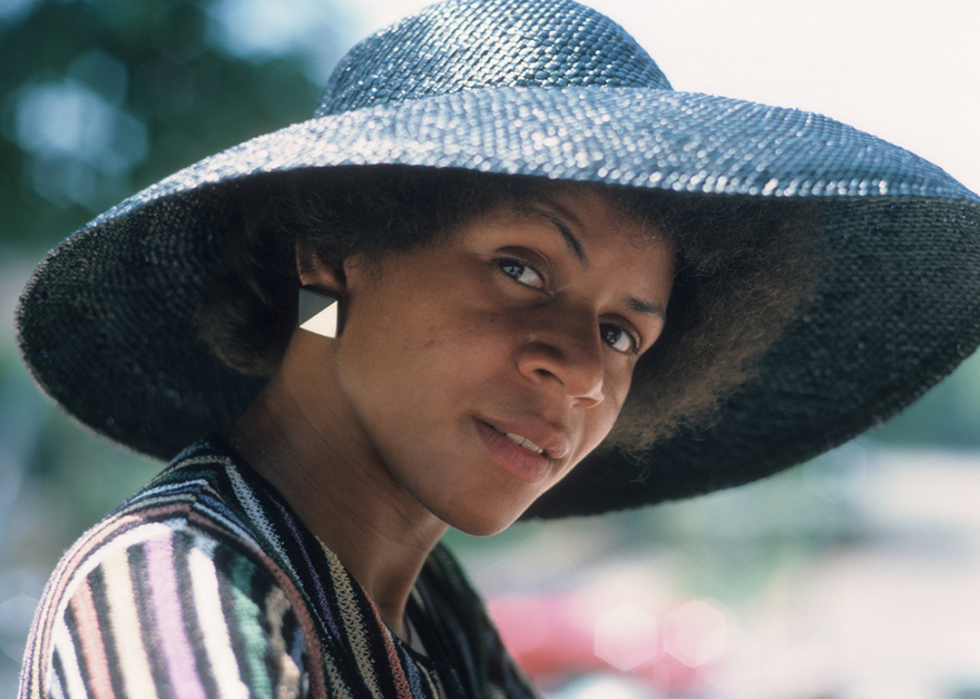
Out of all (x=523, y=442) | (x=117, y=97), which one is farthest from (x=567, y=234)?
(x=117, y=97)

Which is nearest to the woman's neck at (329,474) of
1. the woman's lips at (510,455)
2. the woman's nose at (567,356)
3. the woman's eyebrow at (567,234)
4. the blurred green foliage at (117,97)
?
the woman's lips at (510,455)

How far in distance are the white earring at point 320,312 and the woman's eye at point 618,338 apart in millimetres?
455

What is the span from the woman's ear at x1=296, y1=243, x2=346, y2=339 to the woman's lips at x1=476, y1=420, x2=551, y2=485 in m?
0.30

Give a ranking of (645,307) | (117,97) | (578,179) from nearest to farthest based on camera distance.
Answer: (578,179)
(645,307)
(117,97)

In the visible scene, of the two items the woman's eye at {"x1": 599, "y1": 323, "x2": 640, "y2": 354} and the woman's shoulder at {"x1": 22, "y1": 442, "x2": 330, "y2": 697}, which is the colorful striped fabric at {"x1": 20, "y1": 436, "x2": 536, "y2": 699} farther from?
the woman's eye at {"x1": 599, "y1": 323, "x2": 640, "y2": 354}

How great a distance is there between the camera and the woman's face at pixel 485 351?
134 centimetres

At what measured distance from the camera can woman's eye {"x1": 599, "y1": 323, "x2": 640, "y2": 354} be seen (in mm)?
1568

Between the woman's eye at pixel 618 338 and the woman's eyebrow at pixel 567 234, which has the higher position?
the woman's eyebrow at pixel 567 234

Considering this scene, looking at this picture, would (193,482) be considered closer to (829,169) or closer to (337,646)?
(337,646)

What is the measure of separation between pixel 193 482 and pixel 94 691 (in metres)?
0.32

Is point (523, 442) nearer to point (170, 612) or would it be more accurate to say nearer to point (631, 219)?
point (631, 219)

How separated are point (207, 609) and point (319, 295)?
0.68 metres

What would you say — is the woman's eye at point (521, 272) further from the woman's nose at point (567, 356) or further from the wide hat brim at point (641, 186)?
the wide hat brim at point (641, 186)

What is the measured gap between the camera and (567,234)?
136 cm
